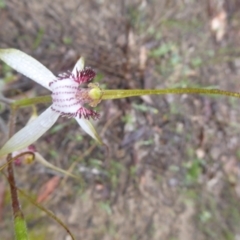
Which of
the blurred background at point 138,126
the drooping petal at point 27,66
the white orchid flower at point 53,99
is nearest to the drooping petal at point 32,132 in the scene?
the white orchid flower at point 53,99

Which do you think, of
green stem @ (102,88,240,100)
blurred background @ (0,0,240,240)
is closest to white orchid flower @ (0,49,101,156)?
green stem @ (102,88,240,100)

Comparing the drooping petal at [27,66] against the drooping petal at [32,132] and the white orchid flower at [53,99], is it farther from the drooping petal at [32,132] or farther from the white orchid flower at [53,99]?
the drooping petal at [32,132]

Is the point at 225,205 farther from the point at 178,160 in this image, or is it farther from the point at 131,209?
the point at 131,209

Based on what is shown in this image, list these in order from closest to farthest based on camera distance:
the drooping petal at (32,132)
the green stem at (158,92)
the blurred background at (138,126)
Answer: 1. the green stem at (158,92)
2. the drooping petal at (32,132)
3. the blurred background at (138,126)

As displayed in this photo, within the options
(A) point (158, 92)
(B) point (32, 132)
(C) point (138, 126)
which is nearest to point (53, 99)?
(B) point (32, 132)

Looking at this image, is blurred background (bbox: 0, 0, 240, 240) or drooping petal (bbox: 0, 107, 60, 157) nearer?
drooping petal (bbox: 0, 107, 60, 157)

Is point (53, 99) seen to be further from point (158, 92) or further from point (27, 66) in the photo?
point (158, 92)

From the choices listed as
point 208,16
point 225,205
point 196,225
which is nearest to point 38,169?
point 196,225

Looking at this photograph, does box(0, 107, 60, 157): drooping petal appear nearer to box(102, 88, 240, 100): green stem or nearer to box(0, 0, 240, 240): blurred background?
box(102, 88, 240, 100): green stem
